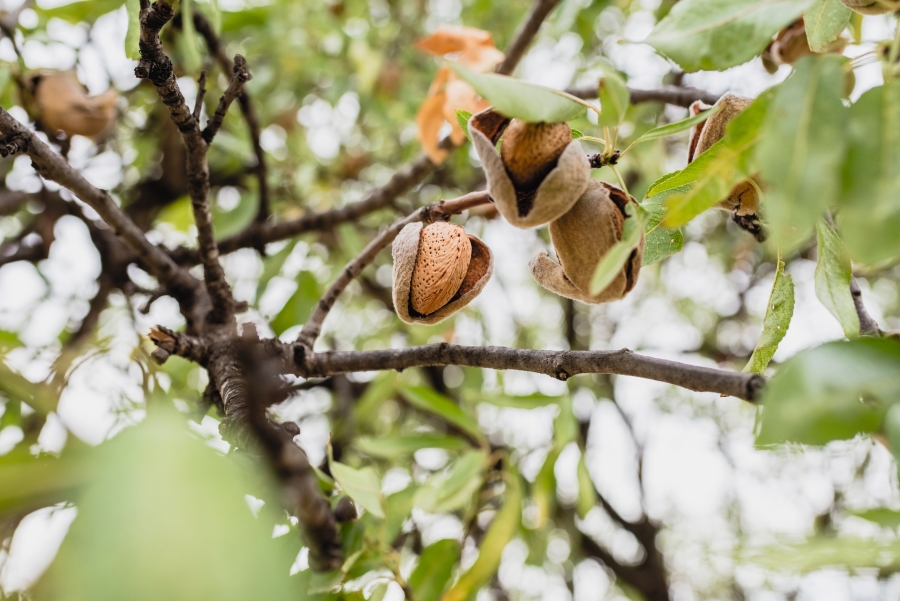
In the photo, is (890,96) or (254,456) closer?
(890,96)

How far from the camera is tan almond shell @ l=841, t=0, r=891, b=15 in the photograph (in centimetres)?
64

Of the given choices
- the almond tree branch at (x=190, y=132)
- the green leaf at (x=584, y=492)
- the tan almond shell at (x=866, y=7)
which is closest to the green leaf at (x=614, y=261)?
the tan almond shell at (x=866, y=7)

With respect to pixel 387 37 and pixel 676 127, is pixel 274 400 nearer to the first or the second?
pixel 676 127

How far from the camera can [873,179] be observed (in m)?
0.40

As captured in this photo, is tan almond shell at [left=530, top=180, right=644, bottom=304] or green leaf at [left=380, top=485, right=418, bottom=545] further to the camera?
green leaf at [left=380, top=485, right=418, bottom=545]

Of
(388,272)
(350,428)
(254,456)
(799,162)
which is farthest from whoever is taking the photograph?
(388,272)

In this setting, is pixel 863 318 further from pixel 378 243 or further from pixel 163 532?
pixel 163 532

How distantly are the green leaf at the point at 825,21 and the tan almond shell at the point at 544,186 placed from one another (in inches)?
12.7

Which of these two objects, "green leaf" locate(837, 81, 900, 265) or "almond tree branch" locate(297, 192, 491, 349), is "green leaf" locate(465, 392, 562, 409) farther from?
"green leaf" locate(837, 81, 900, 265)

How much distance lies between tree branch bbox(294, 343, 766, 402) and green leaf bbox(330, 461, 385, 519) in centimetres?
17

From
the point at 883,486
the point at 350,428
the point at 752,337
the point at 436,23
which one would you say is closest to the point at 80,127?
the point at 350,428

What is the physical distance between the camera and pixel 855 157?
412mm

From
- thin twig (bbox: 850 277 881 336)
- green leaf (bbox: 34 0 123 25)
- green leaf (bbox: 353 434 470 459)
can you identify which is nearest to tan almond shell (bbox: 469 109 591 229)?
thin twig (bbox: 850 277 881 336)

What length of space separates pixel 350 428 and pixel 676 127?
4.58 feet
